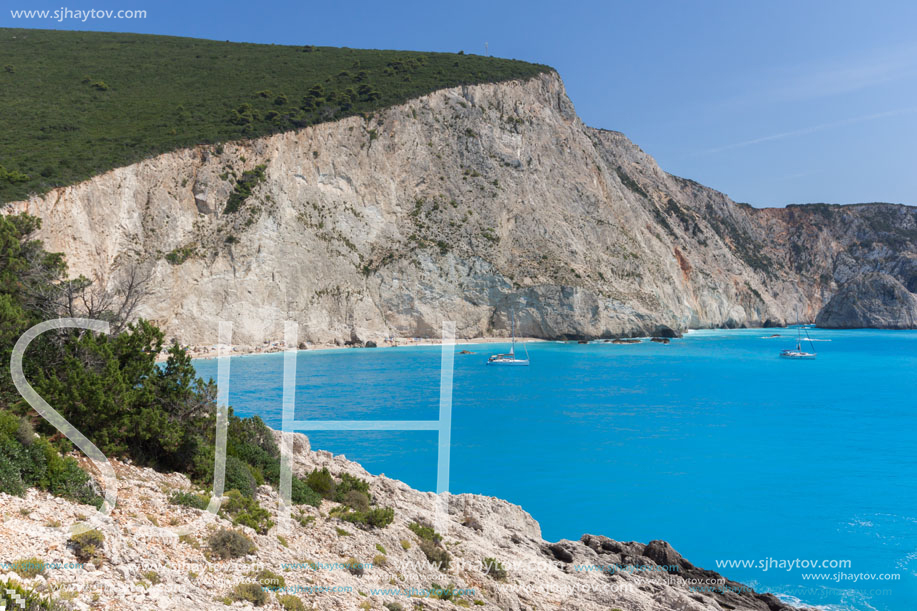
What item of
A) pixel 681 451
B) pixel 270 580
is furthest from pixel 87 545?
pixel 681 451

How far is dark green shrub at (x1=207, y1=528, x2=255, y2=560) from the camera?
7.84 m

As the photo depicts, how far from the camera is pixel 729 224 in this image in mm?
127438

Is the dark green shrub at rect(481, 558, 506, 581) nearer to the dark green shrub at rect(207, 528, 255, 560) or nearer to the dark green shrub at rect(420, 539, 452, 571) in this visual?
the dark green shrub at rect(420, 539, 452, 571)

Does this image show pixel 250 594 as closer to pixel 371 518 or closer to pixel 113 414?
pixel 371 518

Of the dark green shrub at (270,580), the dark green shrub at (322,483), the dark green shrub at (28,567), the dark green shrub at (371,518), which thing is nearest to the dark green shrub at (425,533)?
the dark green shrub at (371,518)

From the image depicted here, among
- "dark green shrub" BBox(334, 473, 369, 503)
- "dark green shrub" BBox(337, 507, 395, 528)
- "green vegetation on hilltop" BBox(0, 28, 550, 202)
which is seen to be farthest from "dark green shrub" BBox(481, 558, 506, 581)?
"green vegetation on hilltop" BBox(0, 28, 550, 202)

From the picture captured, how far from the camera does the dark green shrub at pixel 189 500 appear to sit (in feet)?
28.8

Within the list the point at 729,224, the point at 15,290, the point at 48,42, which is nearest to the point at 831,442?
the point at 15,290

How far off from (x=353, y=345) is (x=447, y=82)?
1553 inches

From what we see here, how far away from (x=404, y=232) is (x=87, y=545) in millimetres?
61038

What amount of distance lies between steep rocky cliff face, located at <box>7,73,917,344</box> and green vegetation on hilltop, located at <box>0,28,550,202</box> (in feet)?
7.13

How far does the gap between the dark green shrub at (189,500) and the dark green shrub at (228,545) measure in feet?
2.98

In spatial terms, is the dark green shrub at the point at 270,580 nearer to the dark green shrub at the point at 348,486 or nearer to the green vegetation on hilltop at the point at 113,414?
the green vegetation on hilltop at the point at 113,414

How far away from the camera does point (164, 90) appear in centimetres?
6669
